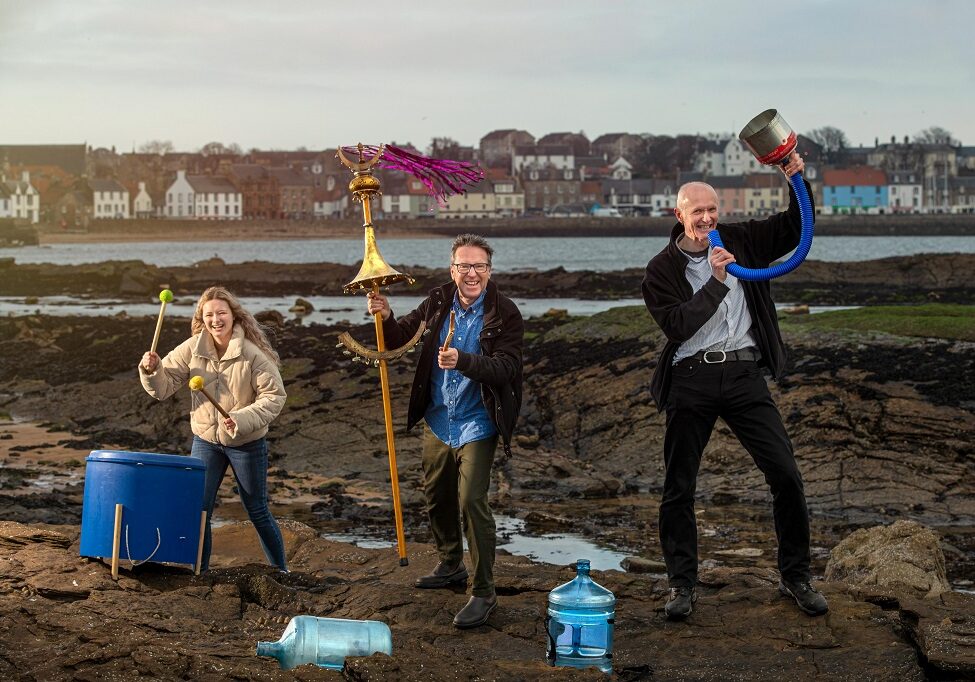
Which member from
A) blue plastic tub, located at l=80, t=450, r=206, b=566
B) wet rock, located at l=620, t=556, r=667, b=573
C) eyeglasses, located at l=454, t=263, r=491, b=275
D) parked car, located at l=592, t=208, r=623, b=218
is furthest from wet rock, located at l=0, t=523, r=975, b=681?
parked car, located at l=592, t=208, r=623, b=218

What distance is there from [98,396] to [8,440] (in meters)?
2.87

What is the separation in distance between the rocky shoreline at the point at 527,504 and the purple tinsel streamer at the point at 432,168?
2260 millimetres

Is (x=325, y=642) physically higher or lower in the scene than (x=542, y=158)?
lower

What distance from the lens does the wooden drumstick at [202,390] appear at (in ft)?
25.6

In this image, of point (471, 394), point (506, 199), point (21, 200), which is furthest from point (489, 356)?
point (506, 199)

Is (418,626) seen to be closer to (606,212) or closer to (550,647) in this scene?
(550,647)

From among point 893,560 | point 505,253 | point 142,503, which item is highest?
point 142,503

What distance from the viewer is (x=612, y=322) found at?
22.0 m

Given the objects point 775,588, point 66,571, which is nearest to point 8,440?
point 66,571

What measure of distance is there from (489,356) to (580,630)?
1449mm

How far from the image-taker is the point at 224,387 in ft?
27.1

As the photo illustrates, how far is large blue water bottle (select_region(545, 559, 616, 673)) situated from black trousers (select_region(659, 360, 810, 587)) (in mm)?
757

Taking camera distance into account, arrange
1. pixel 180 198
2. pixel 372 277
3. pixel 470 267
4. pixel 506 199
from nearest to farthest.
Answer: pixel 470 267, pixel 372 277, pixel 180 198, pixel 506 199

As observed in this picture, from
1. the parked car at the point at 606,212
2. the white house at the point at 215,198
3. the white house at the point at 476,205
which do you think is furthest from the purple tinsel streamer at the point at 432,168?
the white house at the point at 476,205
